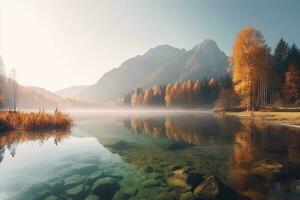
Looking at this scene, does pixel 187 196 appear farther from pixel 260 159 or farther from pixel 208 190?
pixel 260 159

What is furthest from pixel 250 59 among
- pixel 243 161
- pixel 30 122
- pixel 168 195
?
pixel 168 195

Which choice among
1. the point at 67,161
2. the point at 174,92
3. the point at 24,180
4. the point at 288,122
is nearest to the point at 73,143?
the point at 67,161

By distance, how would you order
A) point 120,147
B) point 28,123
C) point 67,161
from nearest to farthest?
point 67,161 < point 120,147 < point 28,123

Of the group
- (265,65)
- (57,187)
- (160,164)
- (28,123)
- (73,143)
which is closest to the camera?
(57,187)

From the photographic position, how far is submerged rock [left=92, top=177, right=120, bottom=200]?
9.30 m

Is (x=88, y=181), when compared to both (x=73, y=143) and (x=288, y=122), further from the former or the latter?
(x=288, y=122)

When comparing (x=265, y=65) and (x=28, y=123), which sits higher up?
(x=265, y=65)

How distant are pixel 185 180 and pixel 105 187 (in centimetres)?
350

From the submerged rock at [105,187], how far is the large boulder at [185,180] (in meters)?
2.47

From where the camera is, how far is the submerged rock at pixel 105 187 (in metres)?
9.30

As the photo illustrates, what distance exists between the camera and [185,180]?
1009 cm

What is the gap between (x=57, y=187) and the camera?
34.1 ft

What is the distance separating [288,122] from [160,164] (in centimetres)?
2672

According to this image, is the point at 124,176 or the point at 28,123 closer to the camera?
the point at 124,176
